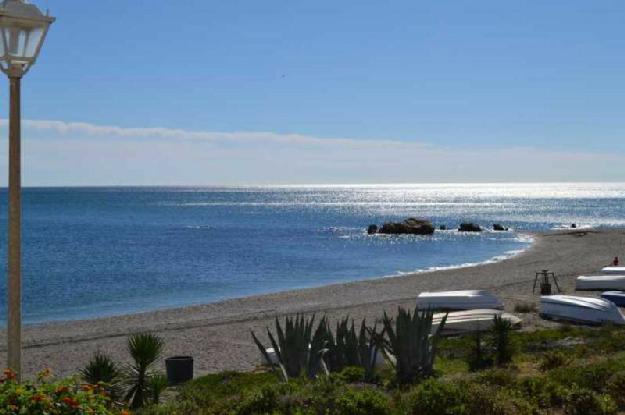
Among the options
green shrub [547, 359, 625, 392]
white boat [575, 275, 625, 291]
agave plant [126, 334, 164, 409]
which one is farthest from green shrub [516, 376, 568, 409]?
white boat [575, 275, 625, 291]

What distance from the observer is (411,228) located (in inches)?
3305

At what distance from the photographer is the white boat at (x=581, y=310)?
21250mm

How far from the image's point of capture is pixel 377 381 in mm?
10898

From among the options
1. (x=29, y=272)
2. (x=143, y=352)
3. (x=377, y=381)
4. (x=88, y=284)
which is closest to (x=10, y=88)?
(x=143, y=352)

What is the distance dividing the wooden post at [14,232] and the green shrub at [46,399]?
268 millimetres

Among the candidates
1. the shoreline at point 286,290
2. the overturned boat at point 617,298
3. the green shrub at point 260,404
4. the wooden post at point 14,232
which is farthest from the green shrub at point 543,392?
the shoreline at point 286,290

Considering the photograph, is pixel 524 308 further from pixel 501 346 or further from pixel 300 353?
pixel 300 353

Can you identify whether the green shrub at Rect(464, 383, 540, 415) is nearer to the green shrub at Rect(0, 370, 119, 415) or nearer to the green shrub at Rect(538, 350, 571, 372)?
the green shrub at Rect(538, 350, 571, 372)

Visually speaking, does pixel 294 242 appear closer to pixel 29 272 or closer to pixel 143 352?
pixel 29 272

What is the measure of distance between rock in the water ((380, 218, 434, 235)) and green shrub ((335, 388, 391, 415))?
7660 cm

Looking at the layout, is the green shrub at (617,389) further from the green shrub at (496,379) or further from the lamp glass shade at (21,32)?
the lamp glass shade at (21,32)

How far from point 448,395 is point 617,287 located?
2508cm

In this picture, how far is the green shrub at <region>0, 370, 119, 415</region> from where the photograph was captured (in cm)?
479

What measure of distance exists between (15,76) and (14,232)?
1158 millimetres
